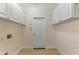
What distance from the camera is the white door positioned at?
4.75 feet

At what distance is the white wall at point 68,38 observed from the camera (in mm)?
1549

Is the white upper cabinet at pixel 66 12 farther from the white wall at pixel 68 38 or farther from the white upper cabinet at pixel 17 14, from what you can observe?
the white upper cabinet at pixel 17 14

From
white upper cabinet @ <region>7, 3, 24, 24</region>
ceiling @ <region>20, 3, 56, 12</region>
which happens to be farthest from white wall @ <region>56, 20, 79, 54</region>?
white upper cabinet @ <region>7, 3, 24, 24</region>

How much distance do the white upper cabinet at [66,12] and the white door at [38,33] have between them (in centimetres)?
17

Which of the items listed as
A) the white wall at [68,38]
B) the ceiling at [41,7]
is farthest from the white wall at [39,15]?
the white wall at [68,38]

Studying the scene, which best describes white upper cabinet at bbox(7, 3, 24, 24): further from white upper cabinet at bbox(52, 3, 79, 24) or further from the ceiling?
white upper cabinet at bbox(52, 3, 79, 24)

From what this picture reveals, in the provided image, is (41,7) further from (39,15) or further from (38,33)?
(38,33)

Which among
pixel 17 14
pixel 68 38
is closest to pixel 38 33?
pixel 17 14

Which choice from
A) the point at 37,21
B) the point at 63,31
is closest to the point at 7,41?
the point at 37,21

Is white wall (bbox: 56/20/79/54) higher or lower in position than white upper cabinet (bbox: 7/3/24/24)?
lower

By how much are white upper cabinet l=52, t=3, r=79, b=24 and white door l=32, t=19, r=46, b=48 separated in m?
0.17

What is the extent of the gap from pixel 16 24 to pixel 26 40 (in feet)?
1.07

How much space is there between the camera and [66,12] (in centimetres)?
152

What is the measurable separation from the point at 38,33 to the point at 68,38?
0.52 metres
